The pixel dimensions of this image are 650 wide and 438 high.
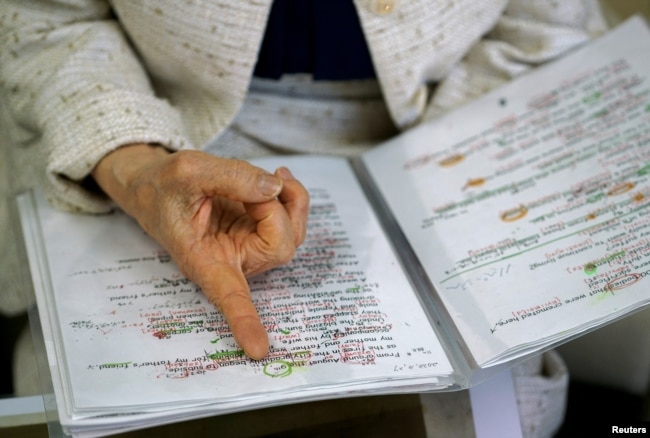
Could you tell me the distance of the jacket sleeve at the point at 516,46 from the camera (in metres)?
0.80

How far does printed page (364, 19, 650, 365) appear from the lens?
0.58m

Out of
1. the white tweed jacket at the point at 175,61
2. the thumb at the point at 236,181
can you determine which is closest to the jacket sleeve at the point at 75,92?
the white tweed jacket at the point at 175,61

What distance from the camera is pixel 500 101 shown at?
2.59 ft

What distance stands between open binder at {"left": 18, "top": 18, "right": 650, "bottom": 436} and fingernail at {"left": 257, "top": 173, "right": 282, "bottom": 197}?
0.08 m

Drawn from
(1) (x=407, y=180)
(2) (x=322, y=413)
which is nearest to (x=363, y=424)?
(2) (x=322, y=413)

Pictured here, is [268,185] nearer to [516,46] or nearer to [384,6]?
[384,6]

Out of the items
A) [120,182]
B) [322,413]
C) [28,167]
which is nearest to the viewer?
[322,413]

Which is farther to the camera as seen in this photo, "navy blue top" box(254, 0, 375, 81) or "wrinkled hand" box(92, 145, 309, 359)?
"navy blue top" box(254, 0, 375, 81)

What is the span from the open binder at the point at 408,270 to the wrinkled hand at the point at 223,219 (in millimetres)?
29

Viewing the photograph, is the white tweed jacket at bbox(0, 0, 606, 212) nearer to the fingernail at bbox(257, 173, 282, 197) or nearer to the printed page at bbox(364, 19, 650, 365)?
Result: the printed page at bbox(364, 19, 650, 365)

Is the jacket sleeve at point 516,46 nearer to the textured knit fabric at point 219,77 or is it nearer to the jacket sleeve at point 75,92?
the textured knit fabric at point 219,77

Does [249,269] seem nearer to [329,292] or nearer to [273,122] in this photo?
[329,292]

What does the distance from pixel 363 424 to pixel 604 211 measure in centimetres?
29

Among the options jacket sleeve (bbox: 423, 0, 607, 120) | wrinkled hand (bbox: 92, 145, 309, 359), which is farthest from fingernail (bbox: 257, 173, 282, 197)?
jacket sleeve (bbox: 423, 0, 607, 120)
